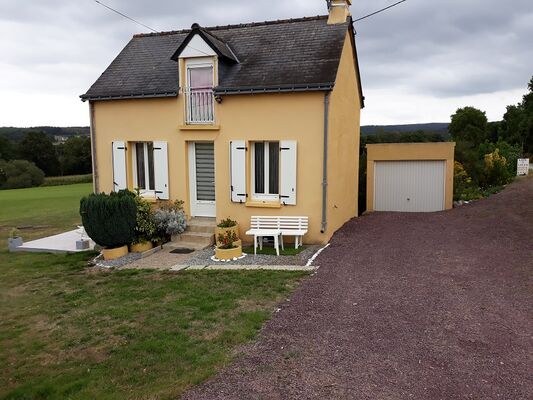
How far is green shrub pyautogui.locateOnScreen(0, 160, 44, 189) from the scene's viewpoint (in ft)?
174

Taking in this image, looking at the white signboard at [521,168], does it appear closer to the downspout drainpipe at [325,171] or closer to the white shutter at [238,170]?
the downspout drainpipe at [325,171]

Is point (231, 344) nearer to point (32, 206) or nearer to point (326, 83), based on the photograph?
point (326, 83)

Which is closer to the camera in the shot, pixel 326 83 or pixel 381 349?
pixel 381 349

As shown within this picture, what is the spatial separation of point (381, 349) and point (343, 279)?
9.78 ft

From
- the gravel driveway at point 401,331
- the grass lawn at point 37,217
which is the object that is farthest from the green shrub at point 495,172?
the grass lawn at point 37,217

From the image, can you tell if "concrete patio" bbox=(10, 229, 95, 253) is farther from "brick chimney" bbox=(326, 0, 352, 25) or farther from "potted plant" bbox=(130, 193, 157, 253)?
"brick chimney" bbox=(326, 0, 352, 25)

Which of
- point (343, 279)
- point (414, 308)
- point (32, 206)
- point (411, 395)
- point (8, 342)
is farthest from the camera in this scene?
point (32, 206)

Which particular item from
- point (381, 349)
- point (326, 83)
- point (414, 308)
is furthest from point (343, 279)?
point (326, 83)

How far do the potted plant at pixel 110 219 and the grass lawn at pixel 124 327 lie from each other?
3.70ft

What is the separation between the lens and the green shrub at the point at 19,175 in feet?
174

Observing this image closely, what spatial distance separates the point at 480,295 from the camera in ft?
24.1

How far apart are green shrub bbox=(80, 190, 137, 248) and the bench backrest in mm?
3295

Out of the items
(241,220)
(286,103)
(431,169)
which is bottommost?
(241,220)

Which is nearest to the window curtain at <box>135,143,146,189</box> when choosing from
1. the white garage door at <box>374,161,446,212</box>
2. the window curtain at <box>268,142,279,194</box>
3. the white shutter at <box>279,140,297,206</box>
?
the window curtain at <box>268,142,279,194</box>
